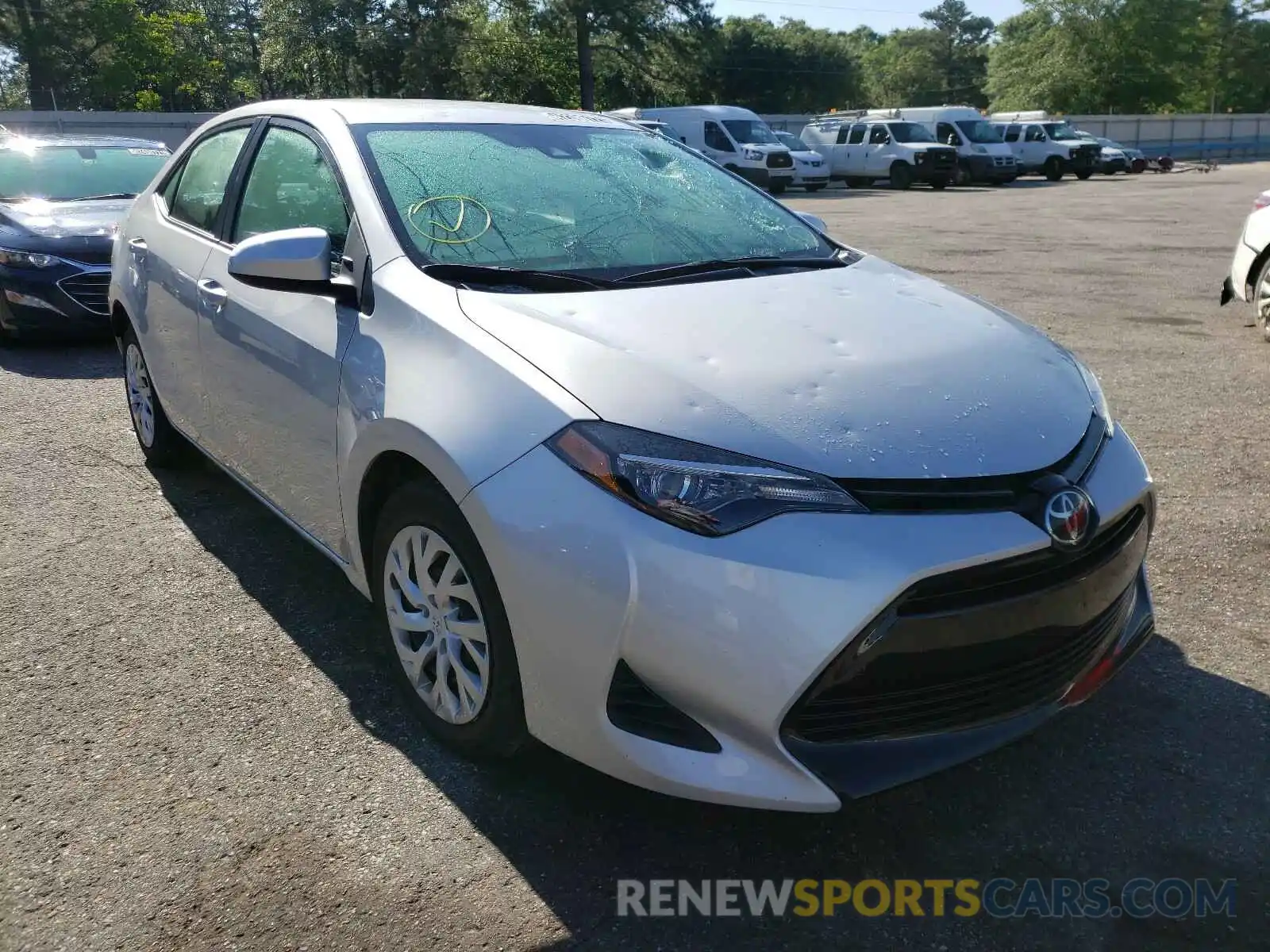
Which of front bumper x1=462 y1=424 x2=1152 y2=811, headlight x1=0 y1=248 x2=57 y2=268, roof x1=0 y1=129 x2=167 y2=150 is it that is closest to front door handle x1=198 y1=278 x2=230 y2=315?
front bumper x1=462 y1=424 x2=1152 y2=811

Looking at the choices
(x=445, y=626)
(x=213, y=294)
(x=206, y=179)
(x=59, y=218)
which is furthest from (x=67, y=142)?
(x=445, y=626)

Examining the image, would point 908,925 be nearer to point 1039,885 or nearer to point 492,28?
point 1039,885

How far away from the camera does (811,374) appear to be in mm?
2525

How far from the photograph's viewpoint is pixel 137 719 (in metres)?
3.09

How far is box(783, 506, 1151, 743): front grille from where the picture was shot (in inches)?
85.1

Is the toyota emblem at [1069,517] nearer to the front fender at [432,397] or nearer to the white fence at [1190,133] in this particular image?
the front fender at [432,397]

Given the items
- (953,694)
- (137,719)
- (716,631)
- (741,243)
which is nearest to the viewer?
(716,631)

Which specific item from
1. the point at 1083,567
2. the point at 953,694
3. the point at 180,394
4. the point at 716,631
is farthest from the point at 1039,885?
the point at 180,394

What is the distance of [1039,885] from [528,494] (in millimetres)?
1398

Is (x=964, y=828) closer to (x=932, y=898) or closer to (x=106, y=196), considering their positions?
(x=932, y=898)

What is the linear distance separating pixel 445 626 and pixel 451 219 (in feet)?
3.87

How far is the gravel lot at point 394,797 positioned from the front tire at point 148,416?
1.56 feet

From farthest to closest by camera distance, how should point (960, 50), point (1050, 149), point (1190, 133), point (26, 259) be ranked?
point (960, 50), point (1190, 133), point (1050, 149), point (26, 259)

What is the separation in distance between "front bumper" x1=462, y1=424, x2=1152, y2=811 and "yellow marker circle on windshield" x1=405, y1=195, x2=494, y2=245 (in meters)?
0.99
